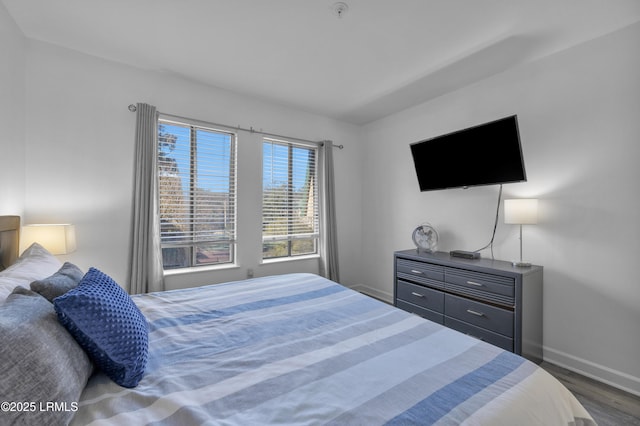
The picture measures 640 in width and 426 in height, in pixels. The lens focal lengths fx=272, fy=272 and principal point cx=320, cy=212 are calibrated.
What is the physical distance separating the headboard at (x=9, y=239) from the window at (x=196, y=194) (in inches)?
41.2

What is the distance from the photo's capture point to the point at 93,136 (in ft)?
8.38

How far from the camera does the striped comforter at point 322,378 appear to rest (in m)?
0.86

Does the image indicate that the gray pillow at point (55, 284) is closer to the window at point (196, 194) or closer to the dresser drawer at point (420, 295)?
the window at point (196, 194)

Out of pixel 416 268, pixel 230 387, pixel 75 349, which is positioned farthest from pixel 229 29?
pixel 416 268

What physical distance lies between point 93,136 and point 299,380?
2884 mm

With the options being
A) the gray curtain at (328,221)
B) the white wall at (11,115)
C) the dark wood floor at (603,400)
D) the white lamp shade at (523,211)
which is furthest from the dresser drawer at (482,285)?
the white wall at (11,115)

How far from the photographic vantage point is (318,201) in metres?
4.01

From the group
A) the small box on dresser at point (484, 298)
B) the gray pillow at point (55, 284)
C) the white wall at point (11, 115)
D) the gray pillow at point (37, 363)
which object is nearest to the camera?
the gray pillow at point (37, 363)

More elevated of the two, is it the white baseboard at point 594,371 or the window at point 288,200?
the window at point 288,200

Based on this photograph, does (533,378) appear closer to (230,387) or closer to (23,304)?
(230,387)

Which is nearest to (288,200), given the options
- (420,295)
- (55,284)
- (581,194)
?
(420,295)

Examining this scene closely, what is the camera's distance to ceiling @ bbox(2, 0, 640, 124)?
1935mm

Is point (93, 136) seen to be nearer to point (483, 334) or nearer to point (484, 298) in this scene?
point (484, 298)

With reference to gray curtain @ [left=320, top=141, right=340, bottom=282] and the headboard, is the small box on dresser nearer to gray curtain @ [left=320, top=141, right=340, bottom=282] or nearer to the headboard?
gray curtain @ [left=320, top=141, right=340, bottom=282]
